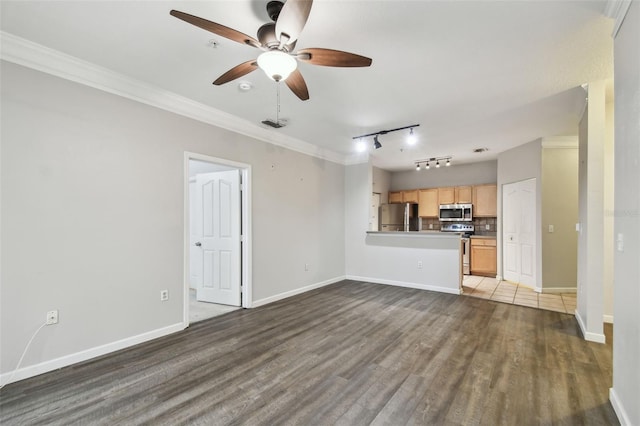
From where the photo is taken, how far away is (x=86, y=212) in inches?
104

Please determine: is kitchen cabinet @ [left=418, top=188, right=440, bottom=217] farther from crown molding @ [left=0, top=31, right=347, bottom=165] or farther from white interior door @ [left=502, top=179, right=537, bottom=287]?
crown molding @ [left=0, top=31, right=347, bottom=165]

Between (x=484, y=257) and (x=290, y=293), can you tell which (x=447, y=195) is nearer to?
(x=484, y=257)

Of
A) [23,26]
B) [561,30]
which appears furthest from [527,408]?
[23,26]

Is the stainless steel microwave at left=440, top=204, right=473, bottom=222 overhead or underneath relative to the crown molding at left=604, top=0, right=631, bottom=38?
underneath

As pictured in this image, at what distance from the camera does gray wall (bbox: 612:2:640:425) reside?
162 cm

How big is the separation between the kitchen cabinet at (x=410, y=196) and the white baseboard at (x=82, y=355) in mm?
6335

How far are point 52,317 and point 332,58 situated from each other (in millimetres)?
3108

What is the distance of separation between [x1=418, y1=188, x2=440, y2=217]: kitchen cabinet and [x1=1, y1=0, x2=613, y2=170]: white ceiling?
354 cm

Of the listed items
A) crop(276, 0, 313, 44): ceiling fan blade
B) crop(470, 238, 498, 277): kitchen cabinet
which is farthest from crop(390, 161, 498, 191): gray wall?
crop(276, 0, 313, 44): ceiling fan blade

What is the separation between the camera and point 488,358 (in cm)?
265

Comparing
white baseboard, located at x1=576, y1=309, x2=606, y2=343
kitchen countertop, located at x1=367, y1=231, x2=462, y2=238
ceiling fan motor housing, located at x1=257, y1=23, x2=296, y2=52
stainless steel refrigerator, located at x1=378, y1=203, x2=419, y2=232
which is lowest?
white baseboard, located at x1=576, y1=309, x2=606, y2=343

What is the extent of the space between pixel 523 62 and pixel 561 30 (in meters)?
0.42

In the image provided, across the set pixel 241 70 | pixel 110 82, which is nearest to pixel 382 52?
pixel 241 70

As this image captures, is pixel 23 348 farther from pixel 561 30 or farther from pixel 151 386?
pixel 561 30
